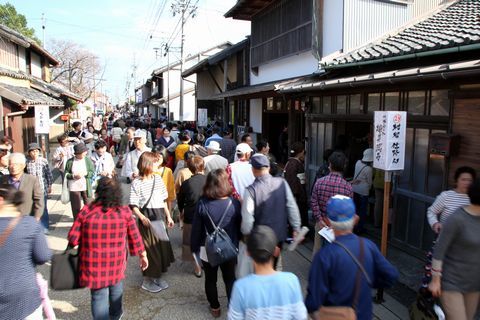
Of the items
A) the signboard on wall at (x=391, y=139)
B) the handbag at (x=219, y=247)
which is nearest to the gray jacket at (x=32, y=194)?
the handbag at (x=219, y=247)

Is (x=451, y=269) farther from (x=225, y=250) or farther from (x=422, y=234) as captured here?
(x=422, y=234)

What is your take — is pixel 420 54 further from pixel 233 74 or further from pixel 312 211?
pixel 233 74

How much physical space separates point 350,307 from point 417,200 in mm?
3933

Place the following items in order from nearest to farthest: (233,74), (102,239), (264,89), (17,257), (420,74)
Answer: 1. (17,257)
2. (102,239)
3. (420,74)
4. (264,89)
5. (233,74)

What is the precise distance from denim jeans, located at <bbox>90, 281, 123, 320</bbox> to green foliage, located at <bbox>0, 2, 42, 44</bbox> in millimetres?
37719

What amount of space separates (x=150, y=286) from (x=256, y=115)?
12.6 m

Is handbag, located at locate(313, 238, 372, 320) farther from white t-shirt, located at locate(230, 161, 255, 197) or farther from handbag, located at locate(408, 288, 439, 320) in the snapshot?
white t-shirt, located at locate(230, 161, 255, 197)

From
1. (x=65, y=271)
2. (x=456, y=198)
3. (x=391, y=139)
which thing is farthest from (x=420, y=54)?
(x=65, y=271)

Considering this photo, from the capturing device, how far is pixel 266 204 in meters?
4.17

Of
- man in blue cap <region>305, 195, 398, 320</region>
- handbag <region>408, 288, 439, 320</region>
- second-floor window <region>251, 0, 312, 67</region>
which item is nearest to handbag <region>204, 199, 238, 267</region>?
man in blue cap <region>305, 195, 398, 320</region>

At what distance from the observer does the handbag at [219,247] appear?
4020mm

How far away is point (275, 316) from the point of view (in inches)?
97.5

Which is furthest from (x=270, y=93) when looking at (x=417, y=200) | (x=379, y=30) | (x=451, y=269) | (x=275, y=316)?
(x=275, y=316)

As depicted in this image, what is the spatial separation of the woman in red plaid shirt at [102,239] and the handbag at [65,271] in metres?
0.07
